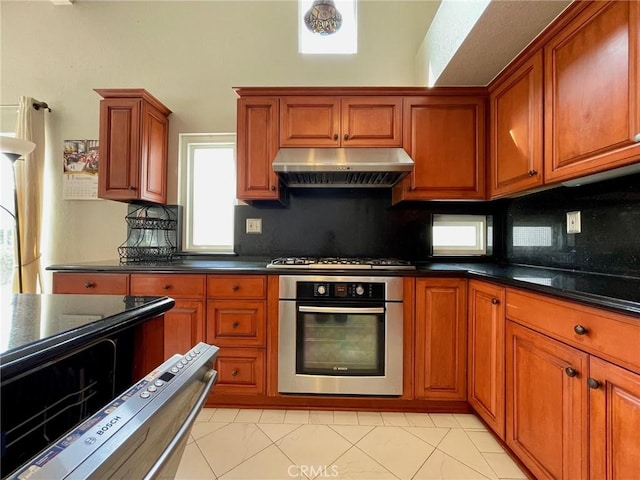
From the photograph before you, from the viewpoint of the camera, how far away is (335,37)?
2422 mm

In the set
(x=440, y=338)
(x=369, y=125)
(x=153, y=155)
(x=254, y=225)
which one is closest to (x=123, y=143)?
(x=153, y=155)

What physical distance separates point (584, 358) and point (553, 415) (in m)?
0.31

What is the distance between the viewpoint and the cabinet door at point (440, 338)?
176 centimetres

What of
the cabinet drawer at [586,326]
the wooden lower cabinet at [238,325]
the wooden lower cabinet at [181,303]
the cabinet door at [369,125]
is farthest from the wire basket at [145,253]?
the cabinet drawer at [586,326]

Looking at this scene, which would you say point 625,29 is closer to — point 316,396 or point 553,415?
point 553,415

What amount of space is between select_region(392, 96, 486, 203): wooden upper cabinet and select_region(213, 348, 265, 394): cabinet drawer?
59.4 inches

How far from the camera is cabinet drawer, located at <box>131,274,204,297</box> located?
1.79 metres

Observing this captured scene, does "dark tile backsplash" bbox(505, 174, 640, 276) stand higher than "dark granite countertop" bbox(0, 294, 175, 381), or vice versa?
"dark tile backsplash" bbox(505, 174, 640, 276)

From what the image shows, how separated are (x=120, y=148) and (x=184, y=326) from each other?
4.55 feet

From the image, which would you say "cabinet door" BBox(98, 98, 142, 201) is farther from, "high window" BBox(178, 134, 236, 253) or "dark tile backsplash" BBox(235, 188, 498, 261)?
"dark tile backsplash" BBox(235, 188, 498, 261)

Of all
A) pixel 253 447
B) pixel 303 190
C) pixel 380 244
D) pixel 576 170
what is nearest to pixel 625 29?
pixel 576 170

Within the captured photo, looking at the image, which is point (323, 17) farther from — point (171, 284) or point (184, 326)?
point (184, 326)

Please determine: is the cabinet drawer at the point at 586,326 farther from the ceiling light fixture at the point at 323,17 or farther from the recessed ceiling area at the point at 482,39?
the ceiling light fixture at the point at 323,17

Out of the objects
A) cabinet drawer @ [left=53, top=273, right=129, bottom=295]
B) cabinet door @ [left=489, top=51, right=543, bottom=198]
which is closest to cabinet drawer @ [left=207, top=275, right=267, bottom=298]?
cabinet drawer @ [left=53, top=273, right=129, bottom=295]
